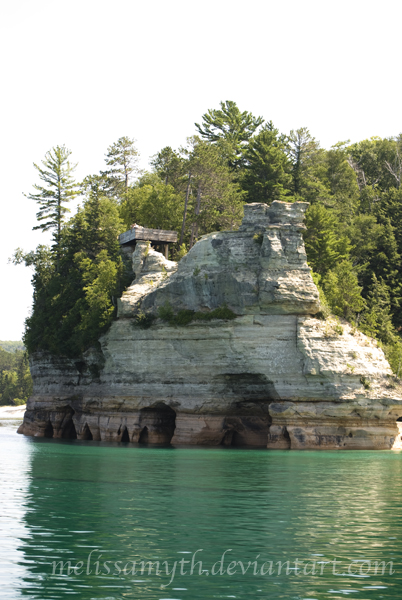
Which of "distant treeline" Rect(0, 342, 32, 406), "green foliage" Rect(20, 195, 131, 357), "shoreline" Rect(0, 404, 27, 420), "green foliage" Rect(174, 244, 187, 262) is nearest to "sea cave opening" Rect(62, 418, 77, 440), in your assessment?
"green foliage" Rect(20, 195, 131, 357)

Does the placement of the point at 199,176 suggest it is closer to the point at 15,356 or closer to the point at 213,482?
the point at 213,482

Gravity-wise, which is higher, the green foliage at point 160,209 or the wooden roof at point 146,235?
the green foliage at point 160,209

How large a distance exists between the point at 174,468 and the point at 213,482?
4694 millimetres

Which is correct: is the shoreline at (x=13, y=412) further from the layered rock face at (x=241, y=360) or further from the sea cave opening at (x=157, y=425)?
the sea cave opening at (x=157, y=425)

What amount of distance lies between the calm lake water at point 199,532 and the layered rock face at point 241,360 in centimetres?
1079

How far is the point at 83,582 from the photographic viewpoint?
11.1 metres

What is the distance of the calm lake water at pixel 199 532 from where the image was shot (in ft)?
36.2

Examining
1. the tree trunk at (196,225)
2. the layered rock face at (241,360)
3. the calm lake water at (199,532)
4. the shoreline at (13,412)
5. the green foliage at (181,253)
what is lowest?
the shoreline at (13,412)

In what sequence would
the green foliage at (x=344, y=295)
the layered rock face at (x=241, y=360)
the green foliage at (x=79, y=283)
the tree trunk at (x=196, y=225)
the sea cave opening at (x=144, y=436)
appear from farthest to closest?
the tree trunk at (x=196, y=225) → the green foliage at (x=79, y=283) → the green foliage at (x=344, y=295) → the sea cave opening at (x=144, y=436) → the layered rock face at (x=241, y=360)

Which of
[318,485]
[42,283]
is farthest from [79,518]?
[42,283]

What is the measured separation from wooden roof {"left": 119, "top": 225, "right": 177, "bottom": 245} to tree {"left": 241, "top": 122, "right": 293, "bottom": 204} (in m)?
11.3

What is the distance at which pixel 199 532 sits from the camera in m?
14.7

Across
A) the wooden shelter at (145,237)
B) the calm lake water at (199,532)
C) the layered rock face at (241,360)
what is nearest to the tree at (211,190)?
the wooden shelter at (145,237)

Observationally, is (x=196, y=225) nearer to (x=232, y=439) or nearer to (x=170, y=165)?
(x=170, y=165)
